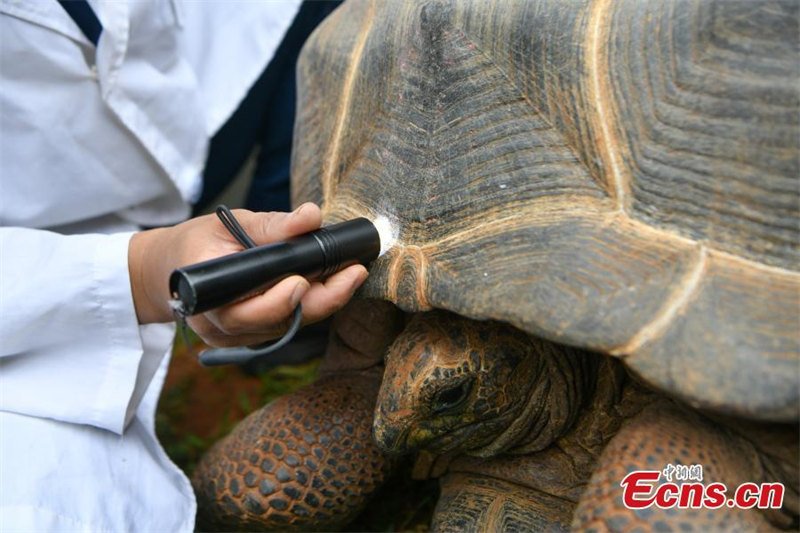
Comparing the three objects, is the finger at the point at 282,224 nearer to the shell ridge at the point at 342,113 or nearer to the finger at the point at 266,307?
the finger at the point at 266,307

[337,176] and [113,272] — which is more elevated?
[337,176]

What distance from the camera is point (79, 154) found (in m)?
Result: 1.57

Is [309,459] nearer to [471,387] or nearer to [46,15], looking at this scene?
[471,387]

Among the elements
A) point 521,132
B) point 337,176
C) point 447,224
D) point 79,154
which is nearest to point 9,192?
point 79,154

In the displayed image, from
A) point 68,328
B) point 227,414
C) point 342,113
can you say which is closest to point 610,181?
point 342,113

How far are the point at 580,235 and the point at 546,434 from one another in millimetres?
399

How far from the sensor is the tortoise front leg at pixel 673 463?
2.91 feet

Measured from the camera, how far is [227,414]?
201cm

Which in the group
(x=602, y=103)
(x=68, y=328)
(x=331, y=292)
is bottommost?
(x=68, y=328)

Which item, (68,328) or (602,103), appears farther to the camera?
(68,328)

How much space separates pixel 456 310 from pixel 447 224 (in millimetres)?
146

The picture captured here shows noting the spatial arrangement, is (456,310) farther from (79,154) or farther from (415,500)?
(79,154)

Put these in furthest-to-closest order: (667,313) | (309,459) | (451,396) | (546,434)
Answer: (309,459)
(546,434)
(451,396)
(667,313)

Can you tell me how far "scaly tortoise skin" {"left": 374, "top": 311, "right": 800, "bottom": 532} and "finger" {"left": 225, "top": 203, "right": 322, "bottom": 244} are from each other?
0.85 feet
